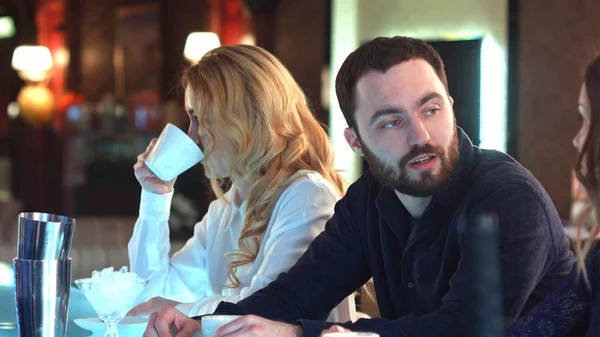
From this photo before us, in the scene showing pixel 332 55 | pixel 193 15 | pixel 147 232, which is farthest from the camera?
pixel 193 15

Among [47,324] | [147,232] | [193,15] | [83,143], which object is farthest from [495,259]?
[83,143]

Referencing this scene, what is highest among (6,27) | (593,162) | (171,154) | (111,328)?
(6,27)

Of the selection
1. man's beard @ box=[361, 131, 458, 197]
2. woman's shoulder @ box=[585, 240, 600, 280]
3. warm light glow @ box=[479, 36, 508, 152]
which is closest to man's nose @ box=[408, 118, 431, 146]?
man's beard @ box=[361, 131, 458, 197]

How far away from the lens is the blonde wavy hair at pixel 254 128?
7.68 feet

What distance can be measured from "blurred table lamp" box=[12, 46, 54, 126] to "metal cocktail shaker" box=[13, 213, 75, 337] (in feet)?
25.3

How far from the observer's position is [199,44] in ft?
26.4

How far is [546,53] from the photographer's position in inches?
223

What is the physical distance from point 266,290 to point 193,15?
664 cm

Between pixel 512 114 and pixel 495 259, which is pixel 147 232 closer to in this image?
pixel 495 259

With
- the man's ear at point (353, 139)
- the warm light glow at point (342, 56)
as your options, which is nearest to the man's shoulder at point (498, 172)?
the man's ear at point (353, 139)

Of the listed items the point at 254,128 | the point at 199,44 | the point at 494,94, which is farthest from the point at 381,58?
the point at 199,44

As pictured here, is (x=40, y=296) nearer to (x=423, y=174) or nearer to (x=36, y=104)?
(x=423, y=174)

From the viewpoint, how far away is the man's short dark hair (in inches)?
70.9

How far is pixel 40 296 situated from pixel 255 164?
98cm
